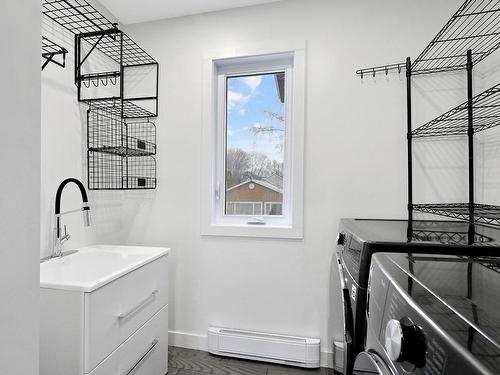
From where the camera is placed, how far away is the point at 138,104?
2074mm

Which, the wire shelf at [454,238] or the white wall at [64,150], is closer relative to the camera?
the wire shelf at [454,238]

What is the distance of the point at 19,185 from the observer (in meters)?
0.56

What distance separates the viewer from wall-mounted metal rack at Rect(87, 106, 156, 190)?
184 centimetres

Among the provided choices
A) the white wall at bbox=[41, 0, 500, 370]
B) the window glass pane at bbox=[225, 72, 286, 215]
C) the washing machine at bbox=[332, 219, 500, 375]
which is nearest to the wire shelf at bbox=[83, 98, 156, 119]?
the white wall at bbox=[41, 0, 500, 370]

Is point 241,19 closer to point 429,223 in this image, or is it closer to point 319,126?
point 319,126

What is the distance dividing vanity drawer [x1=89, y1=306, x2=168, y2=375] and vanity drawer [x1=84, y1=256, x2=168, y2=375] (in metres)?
0.04

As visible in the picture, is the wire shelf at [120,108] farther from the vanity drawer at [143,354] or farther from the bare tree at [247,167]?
the vanity drawer at [143,354]

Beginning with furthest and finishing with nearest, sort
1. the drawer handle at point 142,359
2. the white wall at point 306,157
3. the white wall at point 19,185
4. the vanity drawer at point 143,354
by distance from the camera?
the white wall at point 306,157
the drawer handle at point 142,359
the vanity drawer at point 143,354
the white wall at point 19,185

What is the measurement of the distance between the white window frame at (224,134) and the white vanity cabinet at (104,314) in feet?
1.73

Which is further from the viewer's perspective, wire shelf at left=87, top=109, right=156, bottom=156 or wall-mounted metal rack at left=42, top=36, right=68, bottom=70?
wire shelf at left=87, top=109, right=156, bottom=156

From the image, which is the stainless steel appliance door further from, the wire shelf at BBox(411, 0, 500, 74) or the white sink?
the wire shelf at BBox(411, 0, 500, 74)

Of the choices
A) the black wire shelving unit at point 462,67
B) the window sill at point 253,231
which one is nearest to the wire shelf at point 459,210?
the black wire shelving unit at point 462,67

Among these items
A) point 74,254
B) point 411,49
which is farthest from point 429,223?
point 74,254

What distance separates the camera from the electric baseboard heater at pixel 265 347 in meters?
1.72
